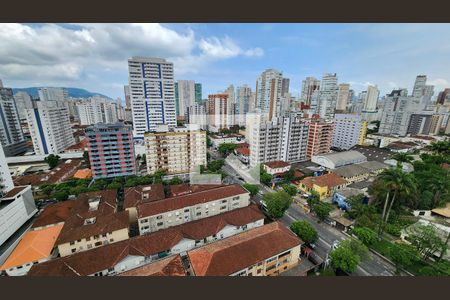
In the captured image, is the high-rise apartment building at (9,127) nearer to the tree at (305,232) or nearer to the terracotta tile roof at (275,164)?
the terracotta tile roof at (275,164)

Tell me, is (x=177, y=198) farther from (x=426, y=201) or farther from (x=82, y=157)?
(x=82, y=157)

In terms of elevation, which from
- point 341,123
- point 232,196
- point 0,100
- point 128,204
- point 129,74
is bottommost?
point 128,204

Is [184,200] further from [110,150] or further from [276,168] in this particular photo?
[276,168]

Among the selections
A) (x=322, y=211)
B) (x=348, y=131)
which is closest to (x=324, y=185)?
(x=322, y=211)

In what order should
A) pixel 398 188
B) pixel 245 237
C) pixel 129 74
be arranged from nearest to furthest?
1. pixel 245 237
2. pixel 398 188
3. pixel 129 74

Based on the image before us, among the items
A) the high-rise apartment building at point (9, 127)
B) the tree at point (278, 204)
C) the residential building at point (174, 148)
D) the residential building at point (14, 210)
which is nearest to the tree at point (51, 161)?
the high-rise apartment building at point (9, 127)

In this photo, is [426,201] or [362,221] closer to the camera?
[362,221]

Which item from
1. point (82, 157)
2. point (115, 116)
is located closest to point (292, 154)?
point (82, 157)
